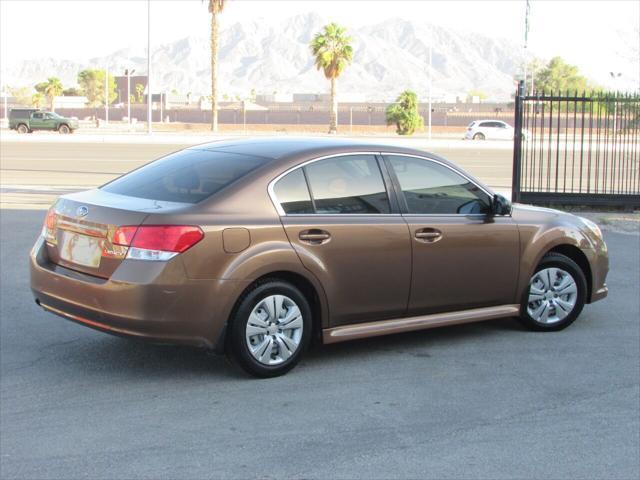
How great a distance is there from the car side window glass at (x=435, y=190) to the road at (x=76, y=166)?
1049 centimetres

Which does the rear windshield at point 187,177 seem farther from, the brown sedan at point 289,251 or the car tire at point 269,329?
the car tire at point 269,329

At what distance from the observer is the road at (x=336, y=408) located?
15.9ft

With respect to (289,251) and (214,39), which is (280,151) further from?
(214,39)

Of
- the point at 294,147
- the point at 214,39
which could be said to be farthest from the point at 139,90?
the point at 294,147

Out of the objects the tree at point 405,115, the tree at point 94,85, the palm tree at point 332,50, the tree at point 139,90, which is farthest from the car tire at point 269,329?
the tree at point 139,90

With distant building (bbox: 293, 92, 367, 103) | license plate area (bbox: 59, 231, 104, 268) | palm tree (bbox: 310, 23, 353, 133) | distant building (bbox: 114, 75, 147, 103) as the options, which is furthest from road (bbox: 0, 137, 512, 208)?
distant building (bbox: 114, 75, 147, 103)

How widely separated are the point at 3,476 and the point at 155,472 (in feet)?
2.47

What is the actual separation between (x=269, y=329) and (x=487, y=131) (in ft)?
174

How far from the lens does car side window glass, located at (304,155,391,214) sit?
21.7 ft

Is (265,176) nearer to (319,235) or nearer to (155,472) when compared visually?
(319,235)

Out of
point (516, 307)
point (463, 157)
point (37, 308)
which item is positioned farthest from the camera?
point (463, 157)

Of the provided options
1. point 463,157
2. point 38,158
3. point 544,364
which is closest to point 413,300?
point 544,364

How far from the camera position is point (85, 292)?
6.07 metres

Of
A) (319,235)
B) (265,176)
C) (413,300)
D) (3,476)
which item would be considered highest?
(265,176)
